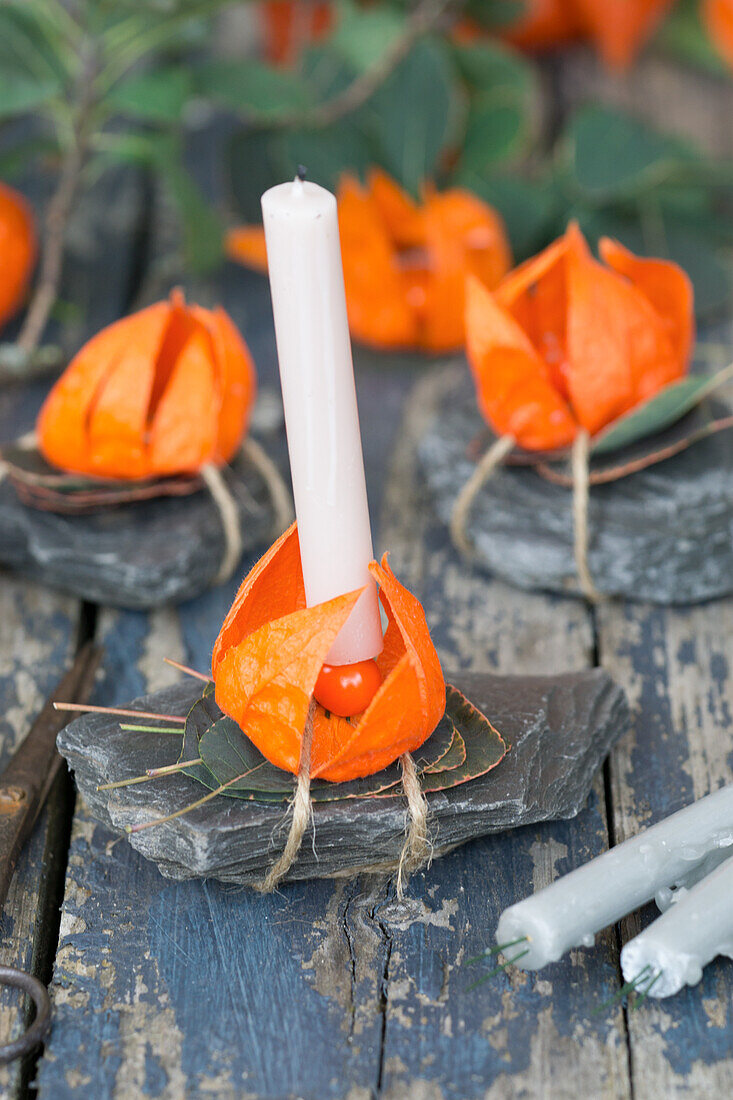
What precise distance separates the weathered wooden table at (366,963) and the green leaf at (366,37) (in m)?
0.66

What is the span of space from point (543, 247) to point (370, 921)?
0.79 meters

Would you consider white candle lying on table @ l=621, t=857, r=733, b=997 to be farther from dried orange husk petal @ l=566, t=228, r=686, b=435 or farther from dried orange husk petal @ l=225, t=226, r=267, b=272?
dried orange husk petal @ l=225, t=226, r=267, b=272

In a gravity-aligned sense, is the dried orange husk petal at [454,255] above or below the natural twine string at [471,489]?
above

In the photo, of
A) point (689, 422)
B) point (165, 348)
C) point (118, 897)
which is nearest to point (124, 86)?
point (165, 348)

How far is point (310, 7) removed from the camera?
4.52 ft

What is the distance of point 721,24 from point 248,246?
0.60m

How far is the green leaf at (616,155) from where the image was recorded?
1125mm

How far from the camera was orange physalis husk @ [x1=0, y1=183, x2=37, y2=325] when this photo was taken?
105 centimetres

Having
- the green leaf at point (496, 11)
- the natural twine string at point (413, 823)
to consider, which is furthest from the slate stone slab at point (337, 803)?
the green leaf at point (496, 11)

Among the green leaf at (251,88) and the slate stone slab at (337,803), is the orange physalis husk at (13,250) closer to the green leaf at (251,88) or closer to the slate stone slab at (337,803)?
the green leaf at (251,88)

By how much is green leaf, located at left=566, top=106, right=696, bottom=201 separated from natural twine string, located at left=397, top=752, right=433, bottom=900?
74cm

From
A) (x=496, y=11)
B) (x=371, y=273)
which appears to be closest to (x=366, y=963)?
(x=371, y=273)

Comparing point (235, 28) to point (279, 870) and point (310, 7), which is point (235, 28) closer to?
point (310, 7)

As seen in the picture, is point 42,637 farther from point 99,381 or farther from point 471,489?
point 471,489
